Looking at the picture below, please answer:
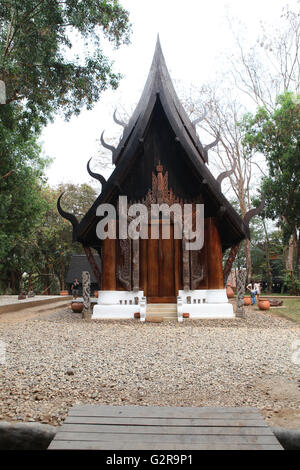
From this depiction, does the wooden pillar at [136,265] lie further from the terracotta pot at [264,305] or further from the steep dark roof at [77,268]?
the steep dark roof at [77,268]

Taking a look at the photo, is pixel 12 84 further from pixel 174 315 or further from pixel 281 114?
pixel 281 114

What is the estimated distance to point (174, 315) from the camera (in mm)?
10039

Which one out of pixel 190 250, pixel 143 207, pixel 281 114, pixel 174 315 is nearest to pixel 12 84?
pixel 143 207

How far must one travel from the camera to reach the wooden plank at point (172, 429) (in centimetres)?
237

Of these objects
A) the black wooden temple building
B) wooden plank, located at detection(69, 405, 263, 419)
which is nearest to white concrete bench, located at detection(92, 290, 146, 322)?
the black wooden temple building

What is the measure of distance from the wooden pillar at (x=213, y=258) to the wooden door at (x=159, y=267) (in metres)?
0.95

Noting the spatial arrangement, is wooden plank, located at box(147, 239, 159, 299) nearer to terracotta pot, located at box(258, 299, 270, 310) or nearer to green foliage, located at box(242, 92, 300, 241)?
terracotta pot, located at box(258, 299, 270, 310)

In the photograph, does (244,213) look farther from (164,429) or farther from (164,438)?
(164,438)

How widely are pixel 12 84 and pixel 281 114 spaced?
13781 millimetres

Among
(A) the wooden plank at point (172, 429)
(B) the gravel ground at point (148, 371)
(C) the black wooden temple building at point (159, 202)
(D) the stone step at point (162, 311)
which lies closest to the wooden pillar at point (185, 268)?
(C) the black wooden temple building at point (159, 202)

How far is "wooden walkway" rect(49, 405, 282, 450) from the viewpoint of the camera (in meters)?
2.22

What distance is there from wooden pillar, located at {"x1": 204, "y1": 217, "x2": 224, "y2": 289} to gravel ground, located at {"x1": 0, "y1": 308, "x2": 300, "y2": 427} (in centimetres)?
257

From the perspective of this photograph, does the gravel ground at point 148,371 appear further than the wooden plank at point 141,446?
Yes

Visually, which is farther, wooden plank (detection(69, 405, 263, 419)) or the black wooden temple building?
the black wooden temple building
